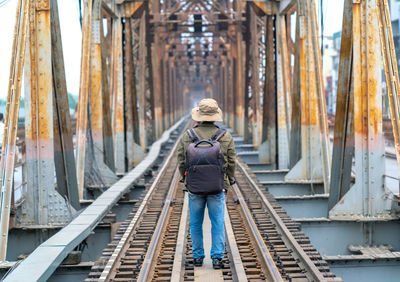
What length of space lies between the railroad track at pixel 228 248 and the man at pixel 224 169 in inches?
13.6

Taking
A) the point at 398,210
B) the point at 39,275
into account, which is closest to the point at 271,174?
the point at 398,210

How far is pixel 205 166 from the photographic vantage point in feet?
17.6

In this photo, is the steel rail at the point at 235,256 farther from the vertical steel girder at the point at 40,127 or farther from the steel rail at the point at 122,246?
the vertical steel girder at the point at 40,127

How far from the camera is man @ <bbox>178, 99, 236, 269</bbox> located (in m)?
5.55

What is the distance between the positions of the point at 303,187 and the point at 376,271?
6.14 metres

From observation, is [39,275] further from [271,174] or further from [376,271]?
[271,174]

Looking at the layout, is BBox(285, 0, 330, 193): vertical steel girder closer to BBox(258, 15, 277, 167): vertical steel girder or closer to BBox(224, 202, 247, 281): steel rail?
BBox(258, 15, 277, 167): vertical steel girder

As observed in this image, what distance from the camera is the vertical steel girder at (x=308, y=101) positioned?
11.8 metres

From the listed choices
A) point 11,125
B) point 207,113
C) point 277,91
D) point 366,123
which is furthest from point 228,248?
point 277,91

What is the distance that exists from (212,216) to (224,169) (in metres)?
0.55

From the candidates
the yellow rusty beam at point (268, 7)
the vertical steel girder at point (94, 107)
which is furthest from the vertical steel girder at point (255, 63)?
the vertical steel girder at point (94, 107)

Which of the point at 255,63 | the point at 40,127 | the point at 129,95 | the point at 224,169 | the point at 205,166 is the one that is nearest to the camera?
the point at 205,166

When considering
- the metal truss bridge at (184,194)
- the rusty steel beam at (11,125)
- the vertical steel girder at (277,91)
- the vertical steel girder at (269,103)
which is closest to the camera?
the metal truss bridge at (184,194)

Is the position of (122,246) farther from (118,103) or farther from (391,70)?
(118,103)
